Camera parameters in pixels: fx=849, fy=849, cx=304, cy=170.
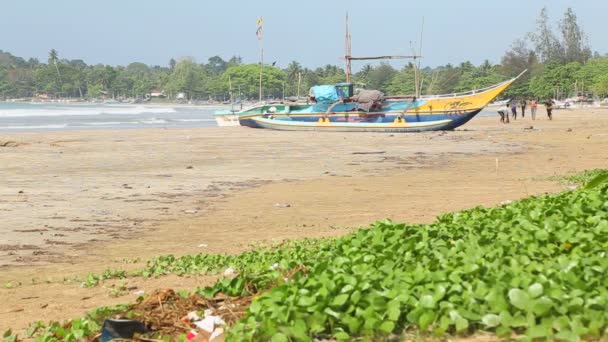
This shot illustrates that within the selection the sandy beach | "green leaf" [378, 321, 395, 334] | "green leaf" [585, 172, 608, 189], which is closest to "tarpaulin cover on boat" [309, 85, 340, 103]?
the sandy beach

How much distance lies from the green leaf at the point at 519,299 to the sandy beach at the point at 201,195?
345cm

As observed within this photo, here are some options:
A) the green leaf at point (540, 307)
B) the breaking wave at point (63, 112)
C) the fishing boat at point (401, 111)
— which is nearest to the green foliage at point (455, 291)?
the green leaf at point (540, 307)

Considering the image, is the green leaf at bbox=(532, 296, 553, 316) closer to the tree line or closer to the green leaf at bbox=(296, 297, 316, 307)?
the green leaf at bbox=(296, 297, 316, 307)

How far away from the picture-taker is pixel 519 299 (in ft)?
13.5

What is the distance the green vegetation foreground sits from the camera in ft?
13.4

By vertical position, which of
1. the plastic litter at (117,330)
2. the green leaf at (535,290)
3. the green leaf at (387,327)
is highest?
the green leaf at (535,290)

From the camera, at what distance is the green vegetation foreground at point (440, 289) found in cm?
407

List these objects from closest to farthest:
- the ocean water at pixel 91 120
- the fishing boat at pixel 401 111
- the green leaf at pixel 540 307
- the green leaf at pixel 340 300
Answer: the green leaf at pixel 540 307
the green leaf at pixel 340 300
the fishing boat at pixel 401 111
the ocean water at pixel 91 120

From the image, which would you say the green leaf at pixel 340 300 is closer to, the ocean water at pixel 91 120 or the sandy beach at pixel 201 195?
the sandy beach at pixel 201 195

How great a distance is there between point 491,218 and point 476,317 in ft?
9.16

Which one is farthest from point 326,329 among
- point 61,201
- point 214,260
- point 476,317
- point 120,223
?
point 61,201

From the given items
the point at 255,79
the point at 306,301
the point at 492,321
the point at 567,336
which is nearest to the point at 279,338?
the point at 306,301

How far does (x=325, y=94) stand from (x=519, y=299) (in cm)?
3781

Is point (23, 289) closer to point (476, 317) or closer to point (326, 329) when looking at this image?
point (326, 329)
